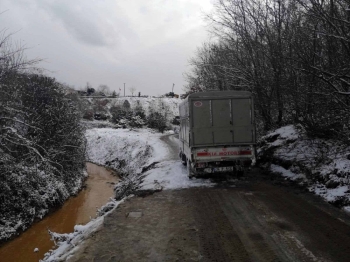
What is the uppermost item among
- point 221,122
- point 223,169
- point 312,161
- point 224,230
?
point 221,122

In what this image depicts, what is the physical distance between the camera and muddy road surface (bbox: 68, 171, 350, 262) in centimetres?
525

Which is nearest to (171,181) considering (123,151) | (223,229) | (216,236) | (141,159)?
(223,229)

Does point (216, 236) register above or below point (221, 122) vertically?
below

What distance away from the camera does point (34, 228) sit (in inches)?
503

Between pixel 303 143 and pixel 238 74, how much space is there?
22.5 ft

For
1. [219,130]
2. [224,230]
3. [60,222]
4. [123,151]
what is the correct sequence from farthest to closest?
[123,151], [60,222], [219,130], [224,230]

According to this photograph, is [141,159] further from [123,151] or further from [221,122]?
[221,122]

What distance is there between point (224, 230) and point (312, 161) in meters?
6.10

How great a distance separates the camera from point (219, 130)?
36.6 feet

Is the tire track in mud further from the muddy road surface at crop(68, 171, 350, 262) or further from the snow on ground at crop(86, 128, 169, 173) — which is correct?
the snow on ground at crop(86, 128, 169, 173)

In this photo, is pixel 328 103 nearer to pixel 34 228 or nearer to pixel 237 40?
pixel 237 40

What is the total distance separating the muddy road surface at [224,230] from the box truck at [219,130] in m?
1.87

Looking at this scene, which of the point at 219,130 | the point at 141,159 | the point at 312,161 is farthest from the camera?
the point at 141,159

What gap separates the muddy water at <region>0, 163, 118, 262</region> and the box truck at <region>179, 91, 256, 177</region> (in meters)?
6.24
